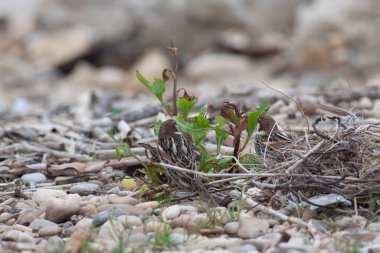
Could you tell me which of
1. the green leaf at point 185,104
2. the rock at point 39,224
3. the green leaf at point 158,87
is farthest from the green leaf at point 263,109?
the rock at point 39,224

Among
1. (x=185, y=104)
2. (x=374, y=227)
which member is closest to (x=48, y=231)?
(x=185, y=104)

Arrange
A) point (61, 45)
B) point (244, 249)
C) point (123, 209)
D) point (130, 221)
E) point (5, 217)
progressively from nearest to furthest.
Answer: point (244, 249)
point (130, 221)
point (123, 209)
point (5, 217)
point (61, 45)

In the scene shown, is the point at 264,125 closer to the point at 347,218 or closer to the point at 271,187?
the point at 271,187

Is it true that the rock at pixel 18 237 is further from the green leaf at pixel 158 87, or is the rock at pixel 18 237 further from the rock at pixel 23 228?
the green leaf at pixel 158 87

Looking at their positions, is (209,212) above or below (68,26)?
below

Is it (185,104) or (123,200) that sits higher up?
(185,104)

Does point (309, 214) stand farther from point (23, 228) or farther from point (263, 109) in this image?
point (23, 228)

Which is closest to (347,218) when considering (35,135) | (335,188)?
(335,188)

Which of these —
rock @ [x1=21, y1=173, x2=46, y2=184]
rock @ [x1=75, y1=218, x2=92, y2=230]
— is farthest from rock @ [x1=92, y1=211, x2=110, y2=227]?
rock @ [x1=21, y1=173, x2=46, y2=184]
